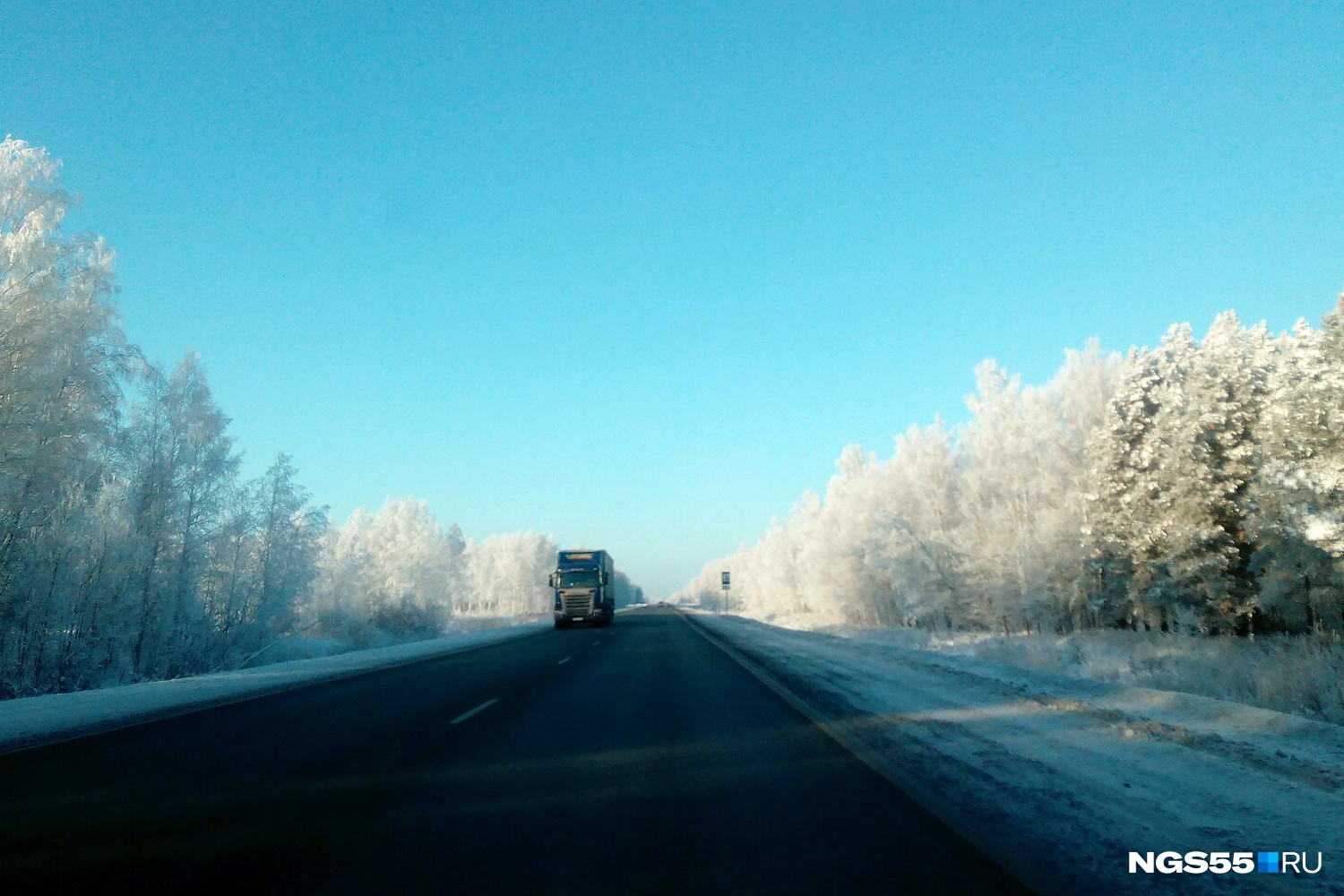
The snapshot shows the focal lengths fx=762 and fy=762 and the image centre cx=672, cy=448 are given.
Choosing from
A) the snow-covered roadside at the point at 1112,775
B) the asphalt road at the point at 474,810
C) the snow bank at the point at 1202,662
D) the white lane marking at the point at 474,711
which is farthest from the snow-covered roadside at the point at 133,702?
the snow bank at the point at 1202,662

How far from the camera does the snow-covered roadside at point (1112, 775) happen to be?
4902mm

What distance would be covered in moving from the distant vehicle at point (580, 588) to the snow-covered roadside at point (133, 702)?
2401 centimetres

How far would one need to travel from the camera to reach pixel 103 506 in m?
22.7

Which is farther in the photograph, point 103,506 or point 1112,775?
point 103,506

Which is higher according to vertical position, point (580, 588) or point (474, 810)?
point (580, 588)

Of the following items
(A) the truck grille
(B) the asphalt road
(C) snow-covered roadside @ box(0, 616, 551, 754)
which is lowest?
(C) snow-covered roadside @ box(0, 616, 551, 754)

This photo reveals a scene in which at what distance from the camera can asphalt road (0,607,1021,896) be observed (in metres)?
4.68

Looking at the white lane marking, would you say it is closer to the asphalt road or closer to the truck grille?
the asphalt road

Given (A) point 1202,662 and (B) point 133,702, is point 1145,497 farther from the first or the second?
(B) point 133,702

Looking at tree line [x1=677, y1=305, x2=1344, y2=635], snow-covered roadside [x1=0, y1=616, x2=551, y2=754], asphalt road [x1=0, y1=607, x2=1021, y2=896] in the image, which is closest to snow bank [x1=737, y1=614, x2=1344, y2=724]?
tree line [x1=677, y1=305, x2=1344, y2=635]

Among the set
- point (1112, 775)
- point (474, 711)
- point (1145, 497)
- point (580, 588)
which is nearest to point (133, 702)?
point (474, 711)

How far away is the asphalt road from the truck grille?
34.3 m

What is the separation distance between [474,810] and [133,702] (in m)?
10.7

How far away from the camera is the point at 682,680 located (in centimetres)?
1530
